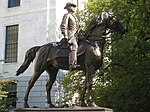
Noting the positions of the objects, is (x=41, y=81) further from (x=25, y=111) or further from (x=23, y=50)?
(x=25, y=111)

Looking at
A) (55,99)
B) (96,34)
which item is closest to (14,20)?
(55,99)

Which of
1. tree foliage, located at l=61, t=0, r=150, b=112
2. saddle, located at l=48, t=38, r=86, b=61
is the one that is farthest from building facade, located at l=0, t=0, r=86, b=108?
saddle, located at l=48, t=38, r=86, b=61

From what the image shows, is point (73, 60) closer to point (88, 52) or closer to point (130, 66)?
point (88, 52)

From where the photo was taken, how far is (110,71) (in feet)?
77.7

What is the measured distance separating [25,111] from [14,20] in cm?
2354

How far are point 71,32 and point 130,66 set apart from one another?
33.7ft

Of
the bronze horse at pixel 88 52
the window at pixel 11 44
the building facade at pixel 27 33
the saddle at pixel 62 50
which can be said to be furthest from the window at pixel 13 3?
the saddle at pixel 62 50

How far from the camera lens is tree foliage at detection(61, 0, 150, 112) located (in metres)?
21.6

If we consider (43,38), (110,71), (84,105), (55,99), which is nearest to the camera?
(84,105)

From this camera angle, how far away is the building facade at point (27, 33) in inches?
1259

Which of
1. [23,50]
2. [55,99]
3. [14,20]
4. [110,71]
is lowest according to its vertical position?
[55,99]

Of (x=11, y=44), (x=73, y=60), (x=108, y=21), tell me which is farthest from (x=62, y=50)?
(x=11, y=44)

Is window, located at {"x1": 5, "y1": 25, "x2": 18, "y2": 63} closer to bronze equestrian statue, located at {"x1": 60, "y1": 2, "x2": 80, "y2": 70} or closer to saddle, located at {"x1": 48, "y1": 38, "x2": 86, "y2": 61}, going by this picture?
saddle, located at {"x1": 48, "y1": 38, "x2": 86, "y2": 61}

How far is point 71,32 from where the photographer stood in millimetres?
12633
